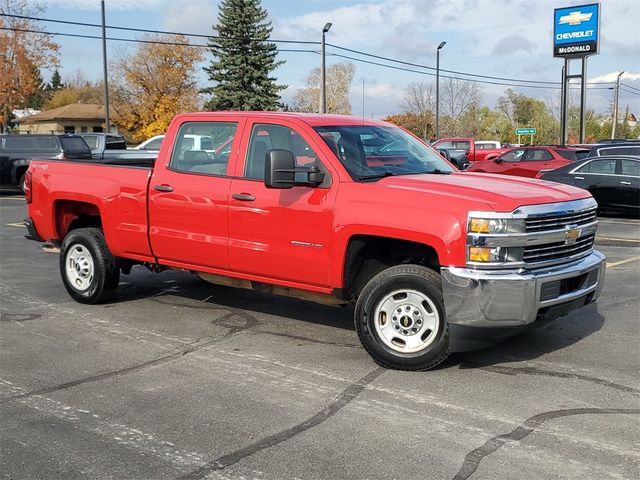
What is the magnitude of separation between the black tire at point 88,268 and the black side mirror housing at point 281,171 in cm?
256

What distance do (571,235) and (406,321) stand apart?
4.59 feet

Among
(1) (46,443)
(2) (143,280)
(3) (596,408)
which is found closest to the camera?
(1) (46,443)

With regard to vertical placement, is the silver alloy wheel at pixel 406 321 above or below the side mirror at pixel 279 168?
below

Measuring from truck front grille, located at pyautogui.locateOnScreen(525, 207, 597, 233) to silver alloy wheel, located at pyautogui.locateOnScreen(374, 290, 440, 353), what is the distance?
2.98 feet

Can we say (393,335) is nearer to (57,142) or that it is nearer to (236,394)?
(236,394)

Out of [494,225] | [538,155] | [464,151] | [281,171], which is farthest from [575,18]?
[494,225]

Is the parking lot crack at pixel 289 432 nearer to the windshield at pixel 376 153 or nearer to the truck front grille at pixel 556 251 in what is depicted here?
the truck front grille at pixel 556 251

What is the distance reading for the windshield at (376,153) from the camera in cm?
586

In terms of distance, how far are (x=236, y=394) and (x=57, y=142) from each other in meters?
18.1

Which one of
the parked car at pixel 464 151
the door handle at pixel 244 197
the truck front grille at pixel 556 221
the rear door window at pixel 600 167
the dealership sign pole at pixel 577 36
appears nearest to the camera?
the truck front grille at pixel 556 221

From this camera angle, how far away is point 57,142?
68.8 ft

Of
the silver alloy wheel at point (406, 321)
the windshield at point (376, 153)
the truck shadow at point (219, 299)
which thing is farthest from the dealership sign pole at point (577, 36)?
the silver alloy wheel at point (406, 321)

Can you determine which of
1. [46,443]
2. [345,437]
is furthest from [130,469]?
[345,437]

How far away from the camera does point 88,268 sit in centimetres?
751
